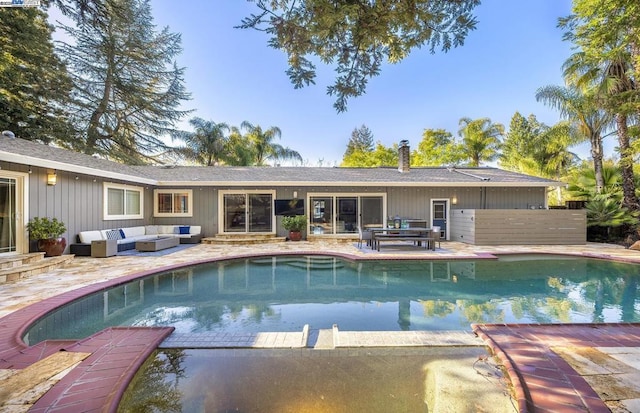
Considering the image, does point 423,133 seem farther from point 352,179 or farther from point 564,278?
point 564,278

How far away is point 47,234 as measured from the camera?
752cm

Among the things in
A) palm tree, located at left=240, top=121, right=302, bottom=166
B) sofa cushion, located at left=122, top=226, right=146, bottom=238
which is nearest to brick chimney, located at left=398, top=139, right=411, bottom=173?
sofa cushion, located at left=122, top=226, right=146, bottom=238

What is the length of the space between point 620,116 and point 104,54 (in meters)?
27.5

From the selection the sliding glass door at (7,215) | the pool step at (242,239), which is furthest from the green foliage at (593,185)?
the sliding glass door at (7,215)

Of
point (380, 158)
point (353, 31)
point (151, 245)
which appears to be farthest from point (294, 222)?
point (380, 158)

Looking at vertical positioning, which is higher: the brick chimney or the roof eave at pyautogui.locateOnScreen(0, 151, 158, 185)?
the brick chimney

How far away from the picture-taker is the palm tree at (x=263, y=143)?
23.3 m

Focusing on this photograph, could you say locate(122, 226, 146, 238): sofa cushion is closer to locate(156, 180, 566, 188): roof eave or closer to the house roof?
the house roof

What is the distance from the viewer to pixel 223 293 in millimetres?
5719

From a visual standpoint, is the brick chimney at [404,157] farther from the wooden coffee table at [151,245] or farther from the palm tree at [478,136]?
the palm tree at [478,136]

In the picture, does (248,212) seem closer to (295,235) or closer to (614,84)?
(295,235)

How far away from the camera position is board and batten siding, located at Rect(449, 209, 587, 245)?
10953mm

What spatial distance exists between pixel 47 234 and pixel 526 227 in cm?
1508

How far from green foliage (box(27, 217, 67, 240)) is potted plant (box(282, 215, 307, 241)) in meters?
6.89
